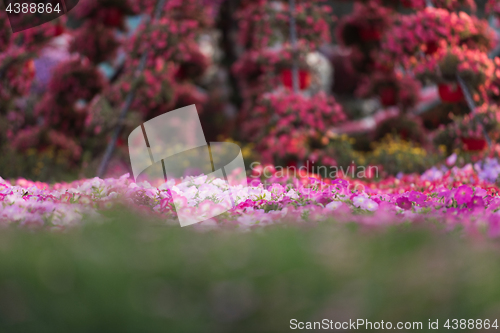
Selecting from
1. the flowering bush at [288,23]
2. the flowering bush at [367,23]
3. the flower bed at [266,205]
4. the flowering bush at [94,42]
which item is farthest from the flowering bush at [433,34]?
the flowering bush at [94,42]

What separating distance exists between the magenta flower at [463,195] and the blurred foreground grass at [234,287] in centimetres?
179

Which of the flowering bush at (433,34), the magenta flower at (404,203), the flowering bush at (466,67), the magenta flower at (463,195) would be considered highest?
the flowering bush at (433,34)

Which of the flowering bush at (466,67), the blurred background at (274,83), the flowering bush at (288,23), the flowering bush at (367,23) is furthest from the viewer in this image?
the flowering bush at (367,23)

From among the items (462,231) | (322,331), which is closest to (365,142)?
(462,231)

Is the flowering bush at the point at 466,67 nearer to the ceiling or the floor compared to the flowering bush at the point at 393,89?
nearer to the ceiling

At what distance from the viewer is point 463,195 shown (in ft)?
9.82

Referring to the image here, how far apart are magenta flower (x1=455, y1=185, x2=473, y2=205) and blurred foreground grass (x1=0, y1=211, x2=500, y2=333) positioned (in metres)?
1.79

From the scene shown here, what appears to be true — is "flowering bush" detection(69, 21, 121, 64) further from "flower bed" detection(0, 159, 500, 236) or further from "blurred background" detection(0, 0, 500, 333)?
"flower bed" detection(0, 159, 500, 236)

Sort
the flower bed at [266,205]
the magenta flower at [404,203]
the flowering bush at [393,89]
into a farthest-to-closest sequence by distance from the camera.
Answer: the flowering bush at [393,89]
the magenta flower at [404,203]
the flower bed at [266,205]

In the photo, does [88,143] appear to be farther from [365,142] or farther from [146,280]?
[146,280]

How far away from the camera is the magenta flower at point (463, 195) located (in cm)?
298

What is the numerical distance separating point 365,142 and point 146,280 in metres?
7.46

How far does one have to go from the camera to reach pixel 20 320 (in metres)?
1.18

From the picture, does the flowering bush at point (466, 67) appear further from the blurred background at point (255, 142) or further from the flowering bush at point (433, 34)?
the flowering bush at point (433, 34)
